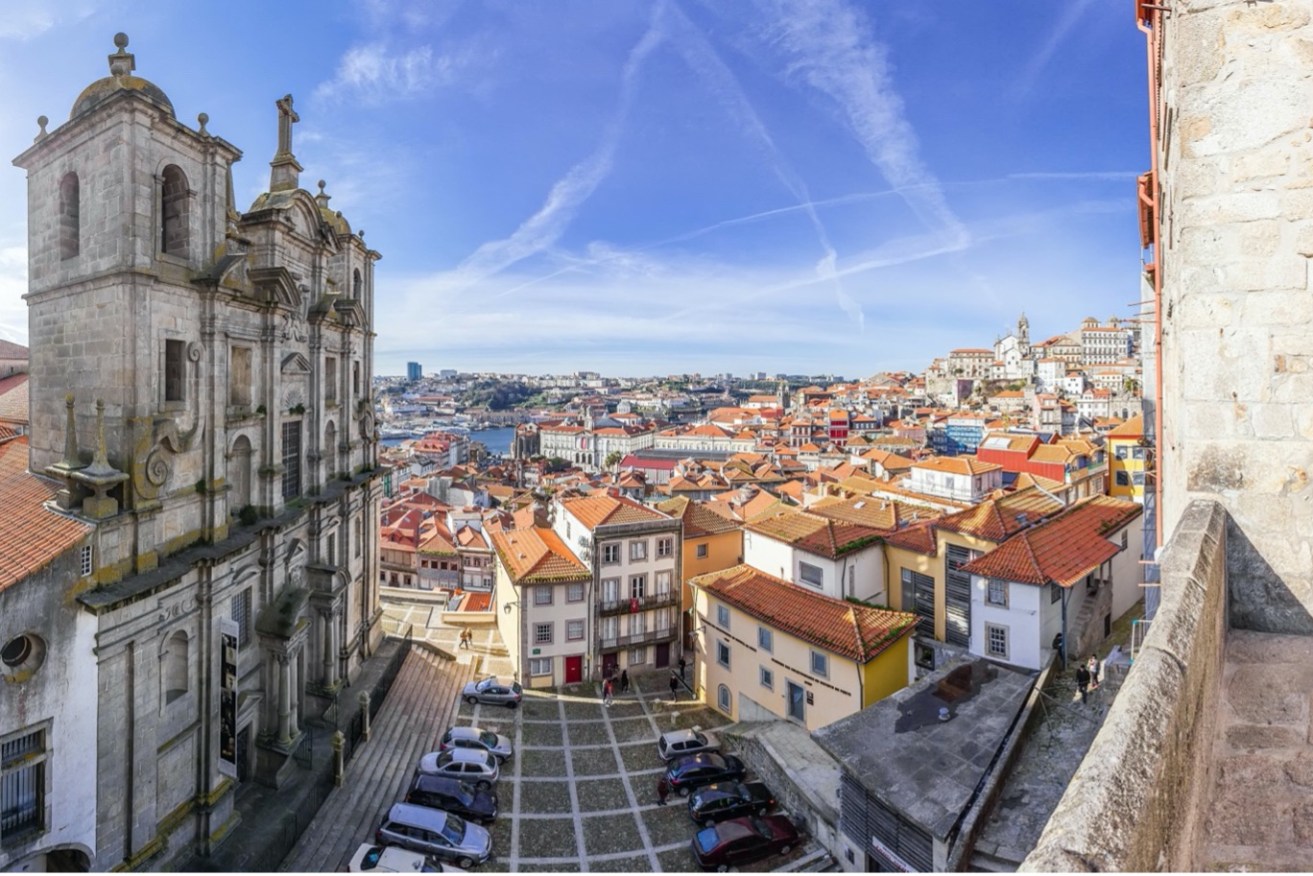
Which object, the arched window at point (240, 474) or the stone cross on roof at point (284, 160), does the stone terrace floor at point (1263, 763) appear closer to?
the arched window at point (240, 474)

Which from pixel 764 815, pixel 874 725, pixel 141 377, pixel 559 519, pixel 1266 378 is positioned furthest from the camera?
pixel 559 519

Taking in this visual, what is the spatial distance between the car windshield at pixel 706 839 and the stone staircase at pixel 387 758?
7934mm

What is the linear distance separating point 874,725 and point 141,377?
16.9 metres

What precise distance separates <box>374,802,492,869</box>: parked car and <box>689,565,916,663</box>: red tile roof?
32.6 ft

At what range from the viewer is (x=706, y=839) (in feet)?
51.4

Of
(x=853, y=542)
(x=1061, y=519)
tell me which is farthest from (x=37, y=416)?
(x=1061, y=519)

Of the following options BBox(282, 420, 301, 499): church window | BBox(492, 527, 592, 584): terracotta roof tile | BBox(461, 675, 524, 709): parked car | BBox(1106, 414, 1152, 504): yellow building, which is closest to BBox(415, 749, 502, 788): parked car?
BBox(461, 675, 524, 709): parked car

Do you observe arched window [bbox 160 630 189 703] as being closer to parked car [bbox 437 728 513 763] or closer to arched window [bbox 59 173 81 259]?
parked car [bbox 437 728 513 763]

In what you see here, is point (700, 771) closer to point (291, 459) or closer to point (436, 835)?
point (436, 835)

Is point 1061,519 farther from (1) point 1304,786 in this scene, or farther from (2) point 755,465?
(2) point 755,465

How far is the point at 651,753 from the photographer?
2062 cm

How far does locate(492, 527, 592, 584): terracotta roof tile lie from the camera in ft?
85.0

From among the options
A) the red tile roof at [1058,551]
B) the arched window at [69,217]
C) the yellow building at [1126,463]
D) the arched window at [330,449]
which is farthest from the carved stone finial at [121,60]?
the yellow building at [1126,463]

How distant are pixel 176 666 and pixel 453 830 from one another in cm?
715
